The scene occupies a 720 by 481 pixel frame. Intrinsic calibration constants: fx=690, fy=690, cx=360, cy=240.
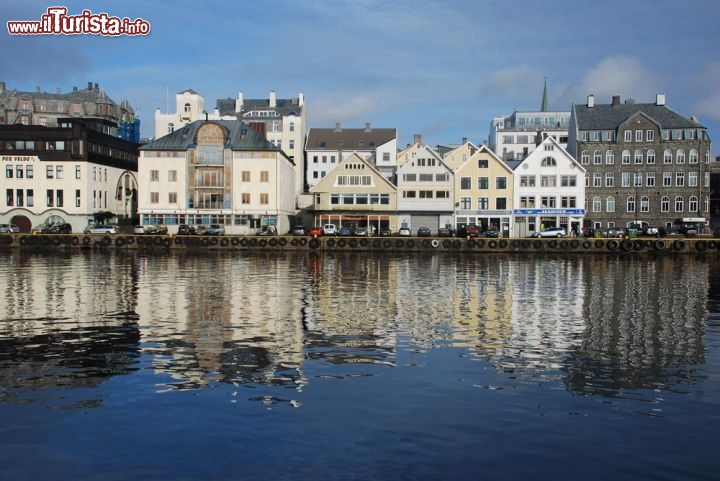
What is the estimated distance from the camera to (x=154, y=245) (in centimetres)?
8738

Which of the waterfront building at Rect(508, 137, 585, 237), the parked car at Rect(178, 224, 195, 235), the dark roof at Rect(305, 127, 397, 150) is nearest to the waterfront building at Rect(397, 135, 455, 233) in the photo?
the waterfront building at Rect(508, 137, 585, 237)

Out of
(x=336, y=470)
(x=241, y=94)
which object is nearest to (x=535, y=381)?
(x=336, y=470)

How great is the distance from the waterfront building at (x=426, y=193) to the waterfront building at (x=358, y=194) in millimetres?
1692

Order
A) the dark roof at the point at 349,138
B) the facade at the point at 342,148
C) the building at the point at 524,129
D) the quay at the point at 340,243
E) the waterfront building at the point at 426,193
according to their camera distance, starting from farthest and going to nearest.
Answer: the building at the point at 524,129 → the dark roof at the point at 349,138 → the facade at the point at 342,148 → the waterfront building at the point at 426,193 → the quay at the point at 340,243

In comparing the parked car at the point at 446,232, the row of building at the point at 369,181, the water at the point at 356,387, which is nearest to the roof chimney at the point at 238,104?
the row of building at the point at 369,181

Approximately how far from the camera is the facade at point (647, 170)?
105688 millimetres

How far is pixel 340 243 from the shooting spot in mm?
87250

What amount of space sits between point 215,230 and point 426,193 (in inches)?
1261

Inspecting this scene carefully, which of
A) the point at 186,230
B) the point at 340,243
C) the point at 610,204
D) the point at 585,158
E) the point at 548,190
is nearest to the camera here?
the point at 340,243

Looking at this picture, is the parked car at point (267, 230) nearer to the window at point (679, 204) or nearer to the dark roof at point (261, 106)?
the dark roof at point (261, 106)

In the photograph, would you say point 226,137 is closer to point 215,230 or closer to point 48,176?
point 215,230

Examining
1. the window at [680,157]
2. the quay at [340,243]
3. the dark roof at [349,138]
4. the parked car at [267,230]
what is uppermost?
the dark roof at [349,138]

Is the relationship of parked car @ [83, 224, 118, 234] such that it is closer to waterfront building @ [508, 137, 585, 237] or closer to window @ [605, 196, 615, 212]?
waterfront building @ [508, 137, 585, 237]

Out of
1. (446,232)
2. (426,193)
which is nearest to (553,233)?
(446,232)
